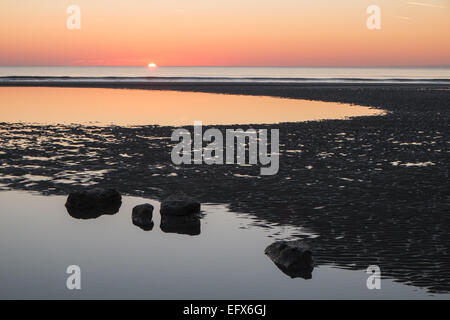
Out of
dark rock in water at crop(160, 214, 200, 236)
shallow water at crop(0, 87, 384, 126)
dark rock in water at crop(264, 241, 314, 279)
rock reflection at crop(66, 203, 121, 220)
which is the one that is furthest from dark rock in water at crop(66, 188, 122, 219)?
shallow water at crop(0, 87, 384, 126)

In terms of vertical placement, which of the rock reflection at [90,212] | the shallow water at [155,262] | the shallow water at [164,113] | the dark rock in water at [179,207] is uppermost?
the shallow water at [164,113]

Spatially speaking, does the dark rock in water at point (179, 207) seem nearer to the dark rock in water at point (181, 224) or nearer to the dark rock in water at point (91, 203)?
the dark rock in water at point (181, 224)

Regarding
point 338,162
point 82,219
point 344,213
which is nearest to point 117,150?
point 338,162

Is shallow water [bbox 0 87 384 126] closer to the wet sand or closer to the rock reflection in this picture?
the wet sand

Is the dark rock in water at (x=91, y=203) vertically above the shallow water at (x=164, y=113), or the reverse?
the shallow water at (x=164, y=113)

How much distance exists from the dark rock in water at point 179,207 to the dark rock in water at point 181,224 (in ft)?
0.31

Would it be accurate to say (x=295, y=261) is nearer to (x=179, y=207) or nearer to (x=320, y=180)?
(x=179, y=207)

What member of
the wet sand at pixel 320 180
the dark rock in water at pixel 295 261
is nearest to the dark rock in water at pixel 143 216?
the wet sand at pixel 320 180

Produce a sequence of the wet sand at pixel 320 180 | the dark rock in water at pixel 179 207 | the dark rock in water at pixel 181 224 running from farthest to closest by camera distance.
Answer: the dark rock in water at pixel 179 207 < the dark rock in water at pixel 181 224 < the wet sand at pixel 320 180

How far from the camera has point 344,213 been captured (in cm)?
1454

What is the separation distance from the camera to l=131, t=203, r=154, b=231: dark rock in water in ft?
45.1

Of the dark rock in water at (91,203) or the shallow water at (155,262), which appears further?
the dark rock in water at (91,203)

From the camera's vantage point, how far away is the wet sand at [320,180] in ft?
39.0
